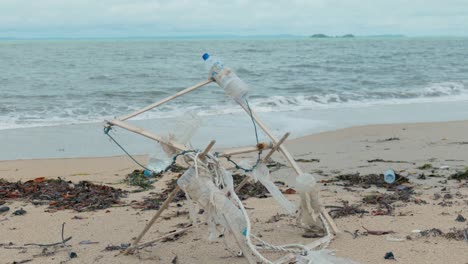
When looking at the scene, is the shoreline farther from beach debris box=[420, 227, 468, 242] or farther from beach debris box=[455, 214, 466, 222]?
beach debris box=[420, 227, 468, 242]

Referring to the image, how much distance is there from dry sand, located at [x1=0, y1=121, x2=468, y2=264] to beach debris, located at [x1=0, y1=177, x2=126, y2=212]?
0.17 meters

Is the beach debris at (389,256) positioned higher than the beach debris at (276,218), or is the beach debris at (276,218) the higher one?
the beach debris at (389,256)

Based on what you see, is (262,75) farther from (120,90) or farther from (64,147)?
(64,147)

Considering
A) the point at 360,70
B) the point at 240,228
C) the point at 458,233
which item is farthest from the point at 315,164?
the point at 360,70

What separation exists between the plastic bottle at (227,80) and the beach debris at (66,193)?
1.98m

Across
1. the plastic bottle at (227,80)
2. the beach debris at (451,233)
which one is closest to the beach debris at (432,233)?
the beach debris at (451,233)

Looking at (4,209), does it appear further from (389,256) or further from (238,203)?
(389,256)

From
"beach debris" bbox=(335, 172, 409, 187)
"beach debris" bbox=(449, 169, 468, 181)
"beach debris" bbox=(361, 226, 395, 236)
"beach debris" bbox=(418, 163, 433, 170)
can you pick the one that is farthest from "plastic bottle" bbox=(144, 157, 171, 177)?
"beach debris" bbox=(418, 163, 433, 170)

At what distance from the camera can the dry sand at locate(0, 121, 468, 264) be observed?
3.60 metres

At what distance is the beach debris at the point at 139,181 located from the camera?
5.88 metres

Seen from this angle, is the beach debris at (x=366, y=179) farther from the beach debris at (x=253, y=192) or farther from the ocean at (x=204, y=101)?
the ocean at (x=204, y=101)

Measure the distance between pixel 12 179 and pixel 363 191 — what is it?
3939 millimetres

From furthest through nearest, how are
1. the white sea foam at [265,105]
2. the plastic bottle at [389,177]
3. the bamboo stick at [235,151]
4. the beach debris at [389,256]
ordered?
1. the white sea foam at [265,105]
2. the plastic bottle at [389,177]
3. the beach debris at [389,256]
4. the bamboo stick at [235,151]

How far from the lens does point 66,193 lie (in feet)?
18.1
